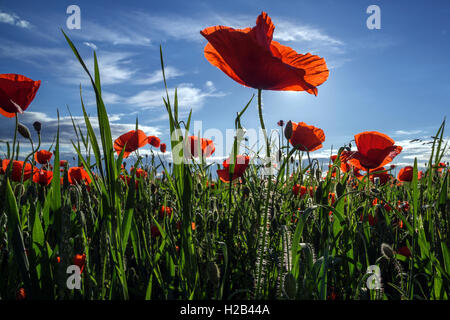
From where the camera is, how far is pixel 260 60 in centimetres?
92

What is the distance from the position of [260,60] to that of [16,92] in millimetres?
1199

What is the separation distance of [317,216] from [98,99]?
1.22 metres

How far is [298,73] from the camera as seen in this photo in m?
0.89

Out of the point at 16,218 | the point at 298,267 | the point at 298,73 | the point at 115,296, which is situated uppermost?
the point at 298,73

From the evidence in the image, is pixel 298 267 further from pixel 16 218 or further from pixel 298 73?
pixel 16 218

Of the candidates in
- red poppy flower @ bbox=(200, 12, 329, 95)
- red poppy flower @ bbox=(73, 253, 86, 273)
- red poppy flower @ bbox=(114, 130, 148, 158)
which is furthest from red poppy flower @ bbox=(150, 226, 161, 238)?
red poppy flower @ bbox=(200, 12, 329, 95)

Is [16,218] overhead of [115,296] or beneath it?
overhead

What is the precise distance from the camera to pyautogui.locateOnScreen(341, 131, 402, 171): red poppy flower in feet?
5.33

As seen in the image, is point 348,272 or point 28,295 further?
point 348,272

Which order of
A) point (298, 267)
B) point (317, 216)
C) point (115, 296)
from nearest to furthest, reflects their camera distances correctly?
1. point (298, 267)
2. point (115, 296)
3. point (317, 216)

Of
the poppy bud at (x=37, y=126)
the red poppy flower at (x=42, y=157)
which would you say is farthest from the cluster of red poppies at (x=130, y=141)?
the red poppy flower at (x=42, y=157)

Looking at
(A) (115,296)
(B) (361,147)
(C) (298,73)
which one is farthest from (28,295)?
(B) (361,147)

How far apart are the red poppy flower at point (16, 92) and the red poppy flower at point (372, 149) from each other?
1.73 m

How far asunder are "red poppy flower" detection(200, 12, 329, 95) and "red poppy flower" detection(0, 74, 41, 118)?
0.95 metres
